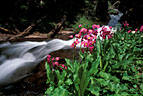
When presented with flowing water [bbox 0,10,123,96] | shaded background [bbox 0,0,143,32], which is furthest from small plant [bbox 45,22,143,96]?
shaded background [bbox 0,0,143,32]

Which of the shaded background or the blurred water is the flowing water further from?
the shaded background

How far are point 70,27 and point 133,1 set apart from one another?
7.66 m

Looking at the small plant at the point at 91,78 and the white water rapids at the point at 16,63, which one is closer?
the small plant at the point at 91,78

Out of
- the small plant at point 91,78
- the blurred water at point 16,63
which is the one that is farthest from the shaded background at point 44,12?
the small plant at point 91,78

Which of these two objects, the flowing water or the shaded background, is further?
the shaded background

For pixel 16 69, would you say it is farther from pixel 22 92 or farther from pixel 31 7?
pixel 31 7

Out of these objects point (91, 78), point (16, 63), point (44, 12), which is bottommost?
point (16, 63)

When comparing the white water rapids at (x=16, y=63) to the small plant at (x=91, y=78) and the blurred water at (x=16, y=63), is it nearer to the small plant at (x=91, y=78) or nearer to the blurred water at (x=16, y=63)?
the blurred water at (x=16, y=63)

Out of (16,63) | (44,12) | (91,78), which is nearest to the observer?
(91,78)

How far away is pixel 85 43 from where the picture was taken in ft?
7.17

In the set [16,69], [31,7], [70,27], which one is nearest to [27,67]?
[16,69]

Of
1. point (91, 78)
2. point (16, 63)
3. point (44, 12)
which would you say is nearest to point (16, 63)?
point (16, 63)

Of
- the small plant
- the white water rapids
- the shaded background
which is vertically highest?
the shaded background

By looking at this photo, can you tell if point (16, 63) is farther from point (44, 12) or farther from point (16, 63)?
point (44, 12)
